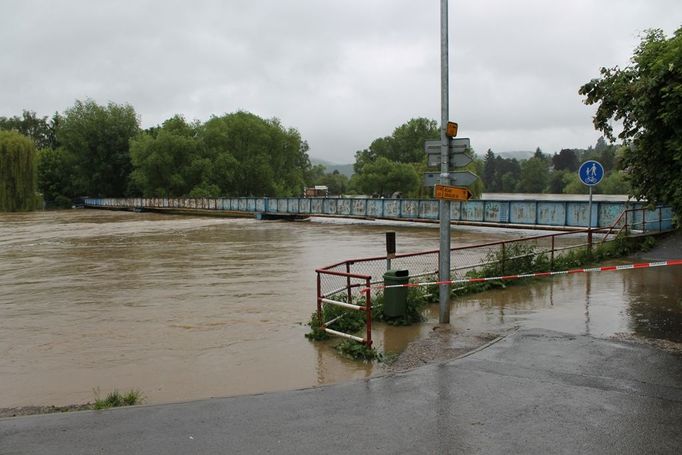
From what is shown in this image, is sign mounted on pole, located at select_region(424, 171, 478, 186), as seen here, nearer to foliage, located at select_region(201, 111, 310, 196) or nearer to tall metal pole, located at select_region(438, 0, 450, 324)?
tall metal pole, located at select_region(438, 0, 450, 324)

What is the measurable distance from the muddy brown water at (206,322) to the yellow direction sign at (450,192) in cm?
203

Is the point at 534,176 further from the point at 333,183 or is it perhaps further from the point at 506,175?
the point at 333,183

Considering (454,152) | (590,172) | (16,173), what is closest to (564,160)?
(16,173)

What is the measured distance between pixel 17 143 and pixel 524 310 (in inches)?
2689

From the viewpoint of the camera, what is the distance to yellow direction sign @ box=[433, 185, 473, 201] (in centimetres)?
832

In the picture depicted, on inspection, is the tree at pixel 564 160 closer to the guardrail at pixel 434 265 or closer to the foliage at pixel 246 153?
the foliage at pixel 246 153

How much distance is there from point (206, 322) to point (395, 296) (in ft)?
12.3

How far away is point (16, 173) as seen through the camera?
211 ft

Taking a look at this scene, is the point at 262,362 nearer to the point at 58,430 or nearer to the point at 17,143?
the point at 58,430

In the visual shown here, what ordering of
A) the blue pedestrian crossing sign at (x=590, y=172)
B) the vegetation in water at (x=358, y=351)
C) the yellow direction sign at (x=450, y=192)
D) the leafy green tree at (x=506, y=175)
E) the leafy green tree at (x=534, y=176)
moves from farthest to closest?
the leafy green tree at (x=506, y=175), the leafy green tree at (x=534, y=176), the blue pedestrian crossing sign at (x=590, y=172), the yellow direction sign at (x=450, y=192), the vegetation in water at (x=358, y=351)

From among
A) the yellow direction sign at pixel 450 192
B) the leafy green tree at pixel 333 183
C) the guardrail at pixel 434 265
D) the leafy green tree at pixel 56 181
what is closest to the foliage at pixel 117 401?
the guardrail at pixel 434 265

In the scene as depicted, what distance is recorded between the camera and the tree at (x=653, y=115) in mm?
7773

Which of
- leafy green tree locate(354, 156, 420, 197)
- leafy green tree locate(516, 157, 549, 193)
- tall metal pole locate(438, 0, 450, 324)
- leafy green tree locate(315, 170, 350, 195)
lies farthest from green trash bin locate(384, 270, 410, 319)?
leafy green tree locate(315, 170, 350, 195)

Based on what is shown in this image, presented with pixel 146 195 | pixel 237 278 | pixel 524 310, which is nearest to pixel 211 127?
pixel 146 195
